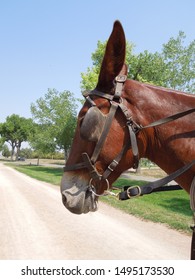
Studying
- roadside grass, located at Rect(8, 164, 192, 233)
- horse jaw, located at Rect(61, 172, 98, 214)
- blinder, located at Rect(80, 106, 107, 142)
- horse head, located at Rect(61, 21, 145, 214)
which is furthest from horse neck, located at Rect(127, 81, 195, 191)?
roadside grass, located at Rect(8, 164, 192, 233)

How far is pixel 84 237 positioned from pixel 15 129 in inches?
3980

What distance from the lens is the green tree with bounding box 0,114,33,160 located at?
10244 centimetres

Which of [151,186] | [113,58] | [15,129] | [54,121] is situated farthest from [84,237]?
[15,129]

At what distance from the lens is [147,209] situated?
11.9 meters

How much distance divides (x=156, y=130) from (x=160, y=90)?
0.37 metres

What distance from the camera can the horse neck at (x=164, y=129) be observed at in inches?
92.9

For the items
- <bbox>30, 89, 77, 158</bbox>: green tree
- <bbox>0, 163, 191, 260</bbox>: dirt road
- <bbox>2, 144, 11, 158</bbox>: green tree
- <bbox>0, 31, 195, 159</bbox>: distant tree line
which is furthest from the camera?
<bbox>2, 144, 11, 158</bbox>: green tree

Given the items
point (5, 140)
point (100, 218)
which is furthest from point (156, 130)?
point (5, 140)

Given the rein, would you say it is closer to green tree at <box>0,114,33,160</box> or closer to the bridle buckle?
the bridle buckle

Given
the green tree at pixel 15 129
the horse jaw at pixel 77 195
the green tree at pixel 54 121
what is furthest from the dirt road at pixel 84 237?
the green tree at pixel 15 129

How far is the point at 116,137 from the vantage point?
7.67 feet

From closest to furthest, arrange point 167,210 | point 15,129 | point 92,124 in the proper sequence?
point 92,124, point 167,210, point 15,129

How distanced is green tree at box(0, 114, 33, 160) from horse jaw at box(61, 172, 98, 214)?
101750mm

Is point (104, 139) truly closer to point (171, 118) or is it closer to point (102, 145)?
point (102, 145)
